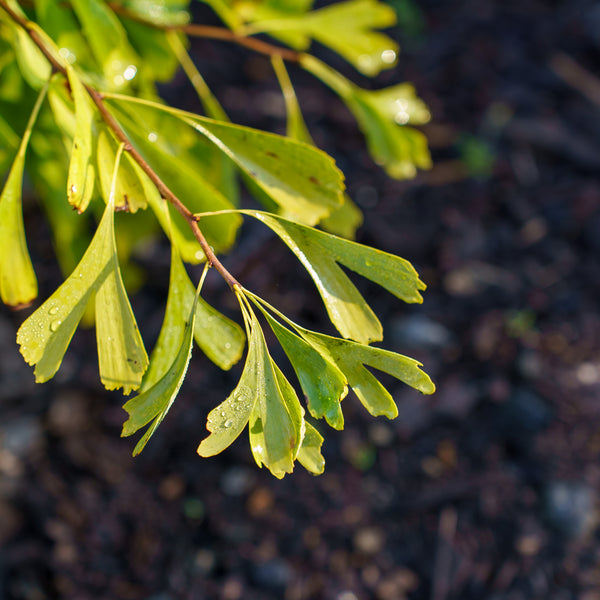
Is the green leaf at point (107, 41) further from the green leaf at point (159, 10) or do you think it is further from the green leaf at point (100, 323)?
the green leaf at point (100, 323)

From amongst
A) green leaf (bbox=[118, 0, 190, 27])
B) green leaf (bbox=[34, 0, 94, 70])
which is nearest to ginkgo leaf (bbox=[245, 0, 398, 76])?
green leaf (bbox=[118, 0, 190, 27])

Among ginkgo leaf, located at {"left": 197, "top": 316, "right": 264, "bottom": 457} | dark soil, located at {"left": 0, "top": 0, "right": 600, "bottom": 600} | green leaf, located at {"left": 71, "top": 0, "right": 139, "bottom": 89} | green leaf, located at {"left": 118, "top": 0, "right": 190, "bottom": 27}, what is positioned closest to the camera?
ginkgo leaf, located at {"left": 197, "top": 316, "right": 264, "bottom": 457}

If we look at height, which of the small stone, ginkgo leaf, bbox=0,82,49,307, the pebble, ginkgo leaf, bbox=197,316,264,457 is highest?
ginkgo leaf, bbox=0,82,49,307

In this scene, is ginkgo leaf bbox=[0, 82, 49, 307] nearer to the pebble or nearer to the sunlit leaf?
the sunlit leaf

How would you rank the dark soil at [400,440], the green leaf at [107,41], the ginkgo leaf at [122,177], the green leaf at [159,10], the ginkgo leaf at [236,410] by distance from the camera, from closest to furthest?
the ginkgo leaf at [236,410], the ginkgo leaf at [122,177], the green leaf at [107,41], the green leaf at [159,10], the dark soil at [400,440]

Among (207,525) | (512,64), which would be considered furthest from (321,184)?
(512,64)

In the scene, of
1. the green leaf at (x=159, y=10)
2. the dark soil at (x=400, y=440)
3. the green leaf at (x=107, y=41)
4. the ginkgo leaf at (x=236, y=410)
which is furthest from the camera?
the dark soil at (x=400, y=440)

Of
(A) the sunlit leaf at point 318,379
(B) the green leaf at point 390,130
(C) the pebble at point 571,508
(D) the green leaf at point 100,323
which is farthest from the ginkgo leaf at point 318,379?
(C) the pebble at point 571,508

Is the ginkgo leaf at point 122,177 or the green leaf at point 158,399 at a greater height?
the ginkgo leaf at point 122,177
